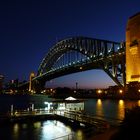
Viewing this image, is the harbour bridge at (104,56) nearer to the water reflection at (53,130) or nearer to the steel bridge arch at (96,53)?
the steel bridge arch at (96,53)

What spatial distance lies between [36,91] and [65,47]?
3107cm

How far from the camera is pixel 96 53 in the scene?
83938mm

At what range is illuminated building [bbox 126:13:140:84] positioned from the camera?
61.2 meters

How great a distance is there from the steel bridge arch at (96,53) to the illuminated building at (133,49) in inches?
244

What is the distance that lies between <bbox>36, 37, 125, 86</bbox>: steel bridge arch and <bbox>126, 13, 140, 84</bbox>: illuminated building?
6188 mm

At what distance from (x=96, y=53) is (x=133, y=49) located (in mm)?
22772

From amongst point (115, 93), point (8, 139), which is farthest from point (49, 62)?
point (8, 139)

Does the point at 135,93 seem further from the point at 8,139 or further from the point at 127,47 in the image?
the point at 8,139

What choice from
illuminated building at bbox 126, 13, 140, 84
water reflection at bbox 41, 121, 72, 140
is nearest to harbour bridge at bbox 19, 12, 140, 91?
illuminated building at bbox 126, 13, 140, 84

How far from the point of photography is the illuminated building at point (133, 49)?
61.2m

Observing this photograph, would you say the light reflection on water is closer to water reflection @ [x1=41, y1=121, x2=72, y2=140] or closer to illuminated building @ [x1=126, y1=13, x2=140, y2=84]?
water reflection @ [x1=41, y1=121, x2=72, y2=140]

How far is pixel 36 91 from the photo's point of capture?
12556 cm

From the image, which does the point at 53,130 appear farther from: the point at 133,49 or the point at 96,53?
the point at 96,53

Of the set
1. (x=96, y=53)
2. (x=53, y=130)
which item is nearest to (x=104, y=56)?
(x=96, y=53)
